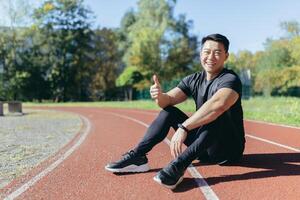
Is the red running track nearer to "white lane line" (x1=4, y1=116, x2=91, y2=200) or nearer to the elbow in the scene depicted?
"white lane line" (x1=4, y1=116, x2=91, y2=200)

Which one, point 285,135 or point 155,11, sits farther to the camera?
point 155,11

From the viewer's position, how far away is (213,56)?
521 centimetres

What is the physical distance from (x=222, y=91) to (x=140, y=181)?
141cm

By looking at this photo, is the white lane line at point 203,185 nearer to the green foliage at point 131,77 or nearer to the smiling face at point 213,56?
the smiling face at point 213,56

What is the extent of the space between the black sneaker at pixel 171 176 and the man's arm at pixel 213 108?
479 mm

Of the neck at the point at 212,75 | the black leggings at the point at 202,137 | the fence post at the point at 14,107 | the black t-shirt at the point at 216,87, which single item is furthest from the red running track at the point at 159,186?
the fence post at the point at 14,107

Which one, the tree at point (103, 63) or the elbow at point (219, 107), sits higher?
the tree at point (103, 63)

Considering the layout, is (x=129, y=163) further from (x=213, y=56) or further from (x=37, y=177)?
(x=213, y=56)

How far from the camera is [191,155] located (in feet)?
15.6

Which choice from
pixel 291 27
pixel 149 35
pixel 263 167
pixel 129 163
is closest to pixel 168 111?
pixel 129 163

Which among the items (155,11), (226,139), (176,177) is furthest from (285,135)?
(155,11)

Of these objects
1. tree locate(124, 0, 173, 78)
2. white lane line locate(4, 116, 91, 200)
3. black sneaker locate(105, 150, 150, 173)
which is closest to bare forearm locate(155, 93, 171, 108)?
black sneaker locate(105, 150, 150, 173)

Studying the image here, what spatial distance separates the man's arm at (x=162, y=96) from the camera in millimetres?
5301

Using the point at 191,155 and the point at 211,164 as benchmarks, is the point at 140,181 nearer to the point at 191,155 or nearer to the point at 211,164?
the point at 191,155
